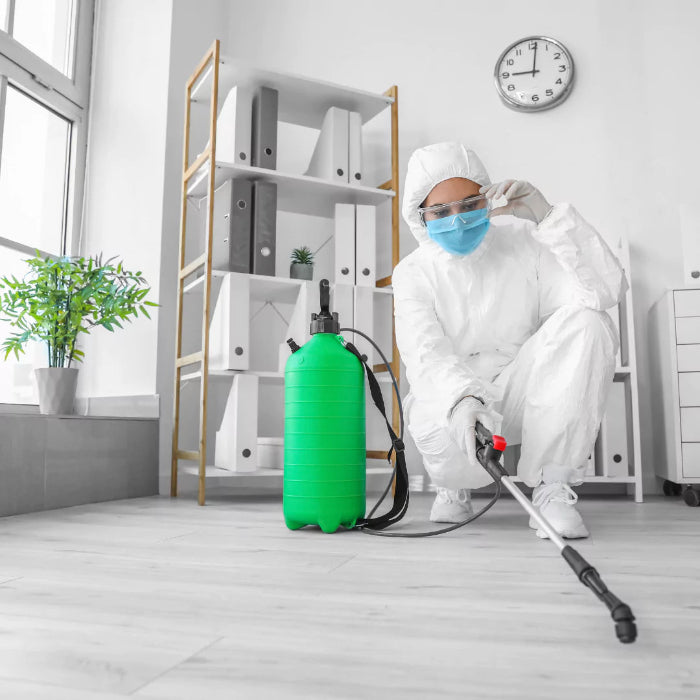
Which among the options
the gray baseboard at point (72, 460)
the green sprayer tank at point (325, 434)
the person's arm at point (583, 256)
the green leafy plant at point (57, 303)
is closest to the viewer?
the green sprayer tank at point (325, 434)

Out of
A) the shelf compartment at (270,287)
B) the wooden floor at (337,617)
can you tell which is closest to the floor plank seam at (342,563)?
the wooden floor at (337,617)

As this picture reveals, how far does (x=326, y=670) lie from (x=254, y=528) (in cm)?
101

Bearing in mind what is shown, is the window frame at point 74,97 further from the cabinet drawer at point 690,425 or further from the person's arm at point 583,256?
the cabinet drawer at point 690,425

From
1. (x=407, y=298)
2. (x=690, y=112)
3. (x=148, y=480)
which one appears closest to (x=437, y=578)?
(x=407, y=298)

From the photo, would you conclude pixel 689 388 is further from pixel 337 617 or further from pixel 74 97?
pixel 74 97

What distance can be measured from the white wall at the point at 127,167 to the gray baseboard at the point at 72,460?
0.27 m

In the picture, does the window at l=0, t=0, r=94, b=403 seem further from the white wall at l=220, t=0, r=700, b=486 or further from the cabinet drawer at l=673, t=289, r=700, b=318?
the cabinet drawer at l=673, t=289, r=700, b=318

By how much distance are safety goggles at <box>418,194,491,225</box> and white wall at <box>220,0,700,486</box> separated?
3.96 feet

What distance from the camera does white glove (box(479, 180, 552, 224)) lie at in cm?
162

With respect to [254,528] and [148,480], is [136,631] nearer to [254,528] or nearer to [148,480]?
[254,528]

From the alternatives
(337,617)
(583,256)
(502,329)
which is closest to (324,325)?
(502,329)

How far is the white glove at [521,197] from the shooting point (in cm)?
162

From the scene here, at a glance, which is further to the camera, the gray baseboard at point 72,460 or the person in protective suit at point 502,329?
the gray baseboard at point 72,460

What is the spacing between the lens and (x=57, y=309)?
85.7 inches
